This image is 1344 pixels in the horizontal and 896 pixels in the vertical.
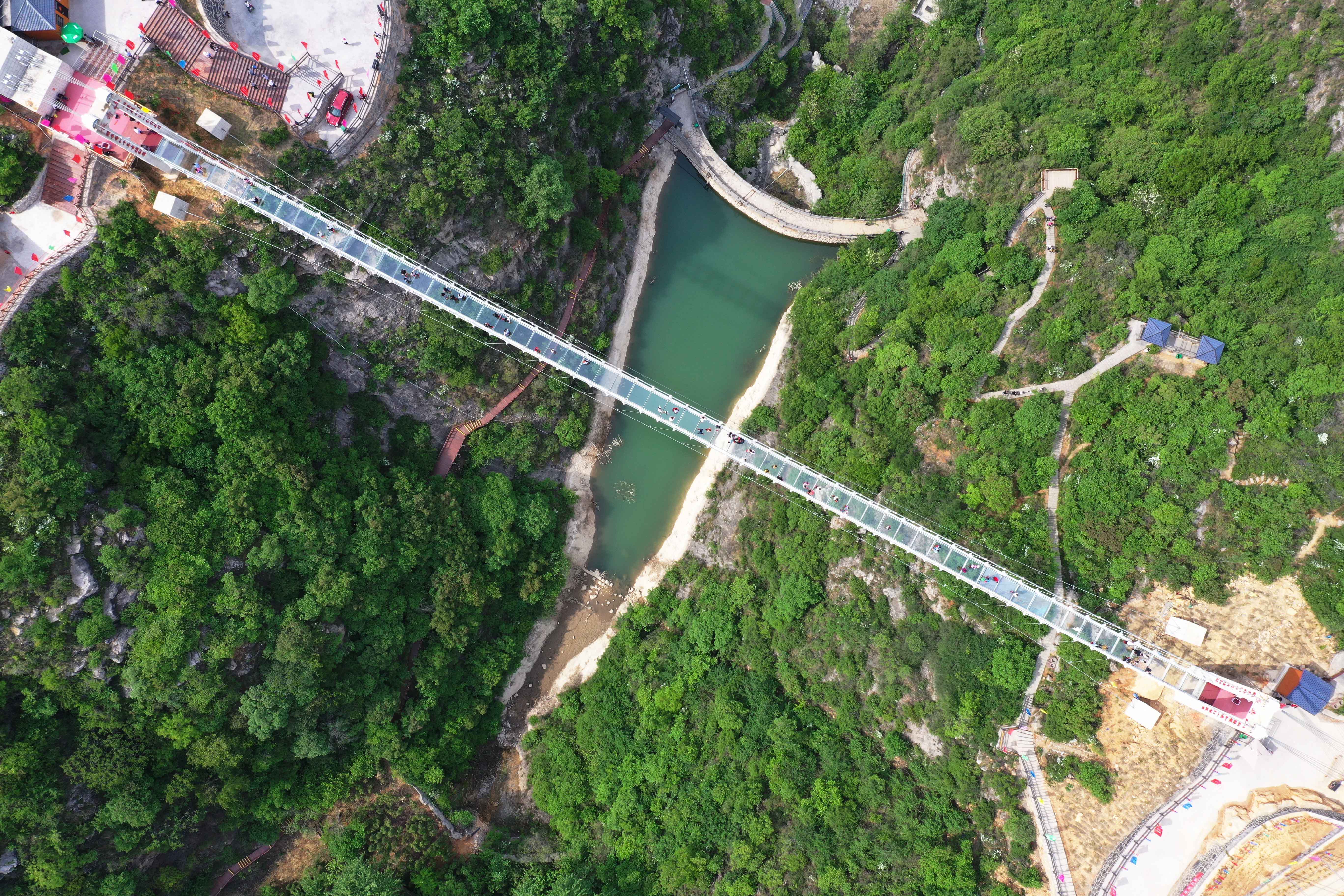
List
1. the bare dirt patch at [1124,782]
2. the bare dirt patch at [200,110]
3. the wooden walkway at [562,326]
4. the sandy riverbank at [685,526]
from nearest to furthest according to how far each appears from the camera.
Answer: the bare dirt patch at [1124,782], the bare dirt patch at [200,110], the wooden walkway at [562,326], the sandy riverbank at [685,526]

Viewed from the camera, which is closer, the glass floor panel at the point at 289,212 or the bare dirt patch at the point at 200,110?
the bare dirt patch at the point at 200,110

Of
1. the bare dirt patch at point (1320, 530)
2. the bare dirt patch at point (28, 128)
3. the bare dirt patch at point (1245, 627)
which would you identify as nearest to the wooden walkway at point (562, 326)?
the bare dirt patch at point (28, 128)

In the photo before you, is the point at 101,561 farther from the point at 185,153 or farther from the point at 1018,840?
the point at 1018,840

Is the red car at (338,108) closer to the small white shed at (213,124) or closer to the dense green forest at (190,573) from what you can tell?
the small white shed at (213,124)

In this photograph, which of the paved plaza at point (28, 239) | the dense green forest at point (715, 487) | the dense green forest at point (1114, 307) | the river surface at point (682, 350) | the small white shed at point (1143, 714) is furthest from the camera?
the river surface at point (682, 350)

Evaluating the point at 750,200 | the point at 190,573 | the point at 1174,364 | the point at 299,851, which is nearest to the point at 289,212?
the point at 190,573
